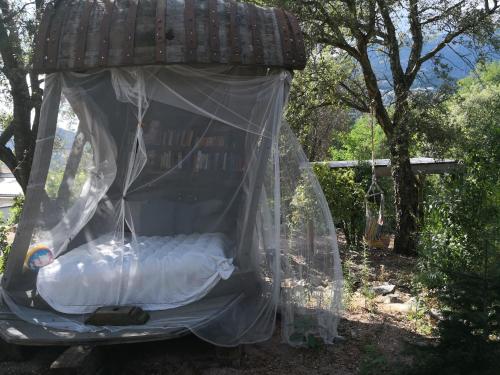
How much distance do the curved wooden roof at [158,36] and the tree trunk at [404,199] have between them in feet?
18.0

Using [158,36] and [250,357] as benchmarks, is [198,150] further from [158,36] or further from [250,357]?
[250,357]

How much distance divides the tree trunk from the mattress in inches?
233

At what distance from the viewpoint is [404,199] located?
399 inches

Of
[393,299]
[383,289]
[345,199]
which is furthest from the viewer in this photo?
[345,199]

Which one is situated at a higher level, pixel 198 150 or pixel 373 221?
pixel 198 150

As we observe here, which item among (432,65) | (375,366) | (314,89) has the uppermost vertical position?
(432,65)

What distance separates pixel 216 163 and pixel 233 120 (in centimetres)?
125

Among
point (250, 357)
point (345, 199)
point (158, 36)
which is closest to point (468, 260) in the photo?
point (250, 357)

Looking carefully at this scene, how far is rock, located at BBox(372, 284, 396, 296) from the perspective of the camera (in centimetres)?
678

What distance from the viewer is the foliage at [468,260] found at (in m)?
3.10

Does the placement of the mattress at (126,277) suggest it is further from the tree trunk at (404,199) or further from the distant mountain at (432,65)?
the distant mountain at (432,65)

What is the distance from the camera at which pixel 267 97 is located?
4.62 meters

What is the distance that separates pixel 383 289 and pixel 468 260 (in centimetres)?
187

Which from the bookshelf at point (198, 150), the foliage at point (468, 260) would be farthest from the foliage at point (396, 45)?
the bookshelf at point (198, 150)
